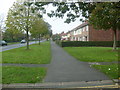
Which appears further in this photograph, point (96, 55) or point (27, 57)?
point (96, 55)

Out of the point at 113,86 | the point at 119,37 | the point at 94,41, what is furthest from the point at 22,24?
the point at 119,37

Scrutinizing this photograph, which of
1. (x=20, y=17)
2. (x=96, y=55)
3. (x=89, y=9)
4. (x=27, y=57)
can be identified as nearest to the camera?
(x=89, y=9)

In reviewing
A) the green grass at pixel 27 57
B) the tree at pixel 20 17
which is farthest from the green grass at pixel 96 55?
the tree at pixel 20 17

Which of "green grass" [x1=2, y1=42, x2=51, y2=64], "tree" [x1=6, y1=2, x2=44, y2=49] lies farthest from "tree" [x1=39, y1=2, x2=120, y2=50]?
"tree" [x1=6, y1=2, x2=44, y2=49]

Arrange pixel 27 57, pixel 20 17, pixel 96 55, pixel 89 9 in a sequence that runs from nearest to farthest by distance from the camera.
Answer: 1. pixel 89 9
2. pixel 27 57
3. pixel 96 55
4. pixel 20 17

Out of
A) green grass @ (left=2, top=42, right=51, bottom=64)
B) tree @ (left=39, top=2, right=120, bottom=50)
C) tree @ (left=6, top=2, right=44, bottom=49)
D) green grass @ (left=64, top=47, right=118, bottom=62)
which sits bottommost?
green grass @ (left=64, top=47, right=118, bottom=62)

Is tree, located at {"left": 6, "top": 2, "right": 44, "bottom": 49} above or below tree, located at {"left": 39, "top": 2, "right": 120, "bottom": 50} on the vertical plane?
above

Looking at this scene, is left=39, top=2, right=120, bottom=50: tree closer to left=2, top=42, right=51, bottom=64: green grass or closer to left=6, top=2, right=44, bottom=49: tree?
left=2, top=42, right=51, bottom=64: green grass

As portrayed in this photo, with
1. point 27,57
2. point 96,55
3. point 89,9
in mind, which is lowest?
point 96,55

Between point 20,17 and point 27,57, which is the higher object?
point 20,17

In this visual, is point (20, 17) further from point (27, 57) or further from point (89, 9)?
point (89, 9)

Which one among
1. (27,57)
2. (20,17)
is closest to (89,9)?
(27,57)

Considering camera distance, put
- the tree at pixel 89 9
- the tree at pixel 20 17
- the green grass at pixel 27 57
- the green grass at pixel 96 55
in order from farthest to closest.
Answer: the tree at pixel 20 17
the green grass at pixel 96 55
the green grass at pixel 27 57
the tree at pixel 89 9

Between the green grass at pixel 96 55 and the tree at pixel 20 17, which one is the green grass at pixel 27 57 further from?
the tree at pixel 20 17
